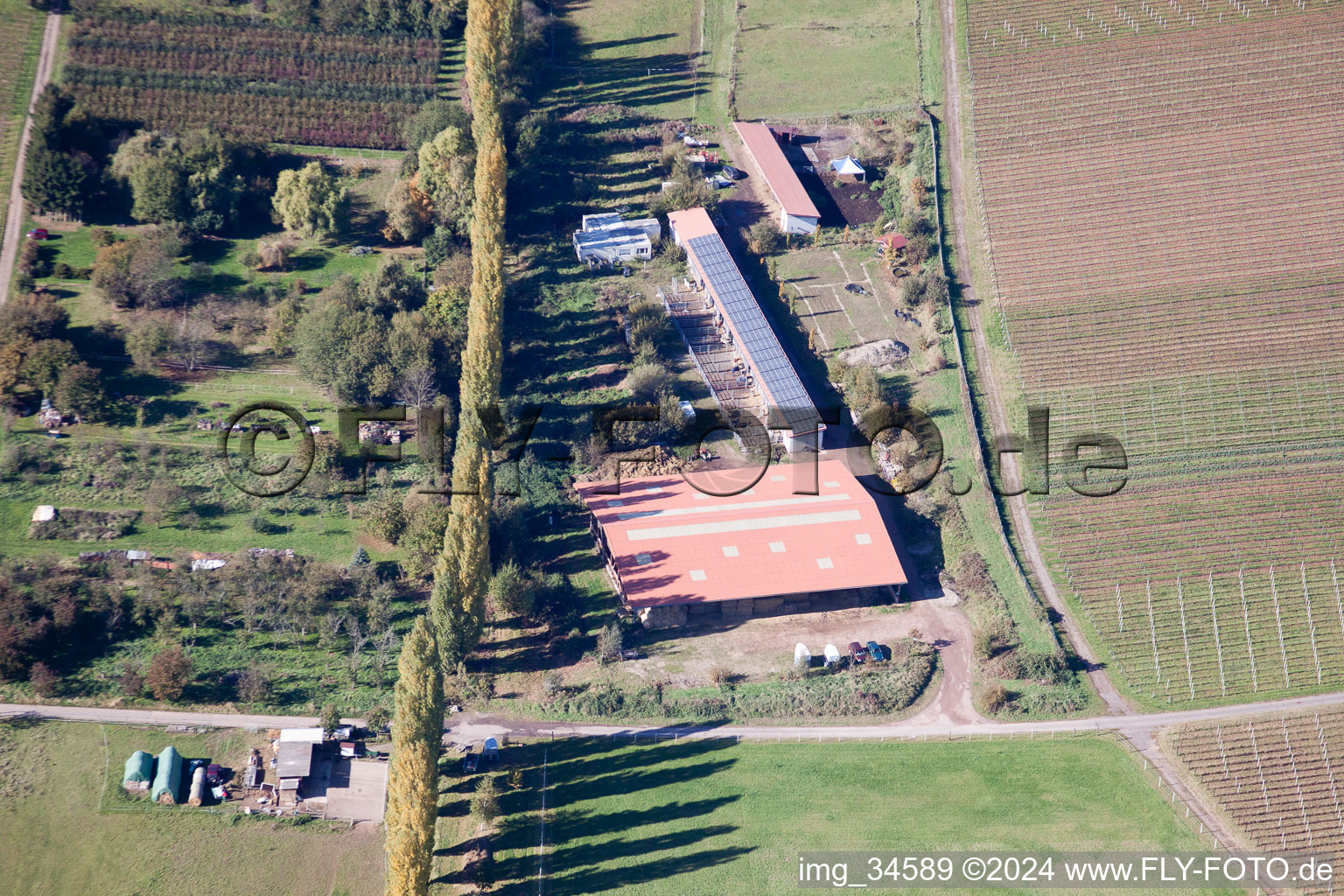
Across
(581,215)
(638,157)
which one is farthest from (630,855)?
(638,157)

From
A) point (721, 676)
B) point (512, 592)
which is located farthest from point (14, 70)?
point (721, 676)

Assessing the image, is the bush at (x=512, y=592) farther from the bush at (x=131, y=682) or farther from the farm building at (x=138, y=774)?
the farm building at (x=138, y=774)

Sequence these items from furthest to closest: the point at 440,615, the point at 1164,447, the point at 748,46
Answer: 1. the point at 748,46
2. the point at 1164,447
3. the point at 440,615

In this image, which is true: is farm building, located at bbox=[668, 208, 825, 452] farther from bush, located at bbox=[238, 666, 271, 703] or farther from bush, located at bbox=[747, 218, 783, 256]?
bush, located at bbox=[238, 666, 271, 703]

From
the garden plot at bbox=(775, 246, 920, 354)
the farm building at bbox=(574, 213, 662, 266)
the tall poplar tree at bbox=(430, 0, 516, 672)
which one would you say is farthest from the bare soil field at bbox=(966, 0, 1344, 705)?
the tall poplar tree at bbox=(430, 0, 516, 672)

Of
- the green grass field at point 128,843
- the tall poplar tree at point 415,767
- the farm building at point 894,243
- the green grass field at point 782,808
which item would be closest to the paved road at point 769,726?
the green grass field at point 782,808

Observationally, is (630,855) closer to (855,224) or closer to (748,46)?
(855,224)

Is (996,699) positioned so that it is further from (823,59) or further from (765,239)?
(823,59)
